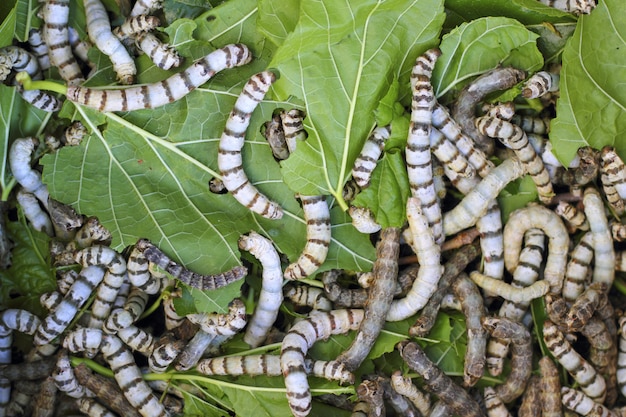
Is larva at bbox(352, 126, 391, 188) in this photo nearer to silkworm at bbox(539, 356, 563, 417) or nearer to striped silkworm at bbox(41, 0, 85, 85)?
silkworm at bbox(539, 356, 563, 417)

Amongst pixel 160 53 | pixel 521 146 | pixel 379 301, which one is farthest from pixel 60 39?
pixel 521 146

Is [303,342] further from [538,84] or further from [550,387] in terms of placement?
[538,84]

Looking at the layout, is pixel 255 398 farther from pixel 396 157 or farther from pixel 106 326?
pixel 396 157

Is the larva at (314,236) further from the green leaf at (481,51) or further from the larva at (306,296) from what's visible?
the green leaf at (481,51)

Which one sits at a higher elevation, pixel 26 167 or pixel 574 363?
pixel 26 167

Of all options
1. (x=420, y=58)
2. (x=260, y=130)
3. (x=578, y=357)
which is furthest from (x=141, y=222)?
(x=578, y=357)

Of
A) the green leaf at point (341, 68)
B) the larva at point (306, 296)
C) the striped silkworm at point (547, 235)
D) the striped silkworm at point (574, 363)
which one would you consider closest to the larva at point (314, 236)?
the green leaf at point (341, 68)
